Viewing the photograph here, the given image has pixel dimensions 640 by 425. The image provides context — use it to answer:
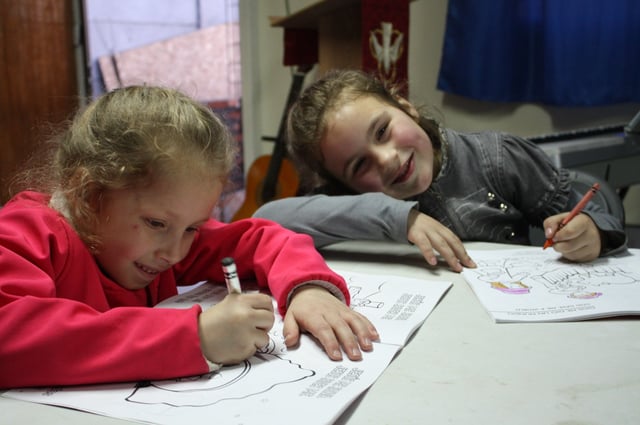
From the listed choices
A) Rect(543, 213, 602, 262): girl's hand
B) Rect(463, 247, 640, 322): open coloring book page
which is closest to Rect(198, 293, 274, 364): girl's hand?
Rect(463, 247, 640, 322): open coloring book page

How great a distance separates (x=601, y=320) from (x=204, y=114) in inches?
20.1

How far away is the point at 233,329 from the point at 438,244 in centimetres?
44

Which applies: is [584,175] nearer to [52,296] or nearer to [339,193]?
[339,193]

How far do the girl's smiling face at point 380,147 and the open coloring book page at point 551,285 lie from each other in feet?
0.84

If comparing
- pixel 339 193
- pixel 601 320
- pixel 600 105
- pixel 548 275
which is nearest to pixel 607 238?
pixel 548 275

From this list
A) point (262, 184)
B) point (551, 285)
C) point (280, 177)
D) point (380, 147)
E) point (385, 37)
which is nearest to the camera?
point (551, 285)

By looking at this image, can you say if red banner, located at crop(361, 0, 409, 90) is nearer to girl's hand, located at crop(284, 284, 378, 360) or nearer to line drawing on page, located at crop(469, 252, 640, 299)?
line drawing on page, located at crop(469, 252, 640, 299)

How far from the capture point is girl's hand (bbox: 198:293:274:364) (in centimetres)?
49

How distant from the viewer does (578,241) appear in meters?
0.82

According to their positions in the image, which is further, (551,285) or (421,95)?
(421,95)

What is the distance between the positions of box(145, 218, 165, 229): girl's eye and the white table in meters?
0.22

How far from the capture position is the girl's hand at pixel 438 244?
837 millimetres

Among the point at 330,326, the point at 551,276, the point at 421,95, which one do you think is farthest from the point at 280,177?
the point at 330,326

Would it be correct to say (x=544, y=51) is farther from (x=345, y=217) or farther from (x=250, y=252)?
(x=250, y=252)
